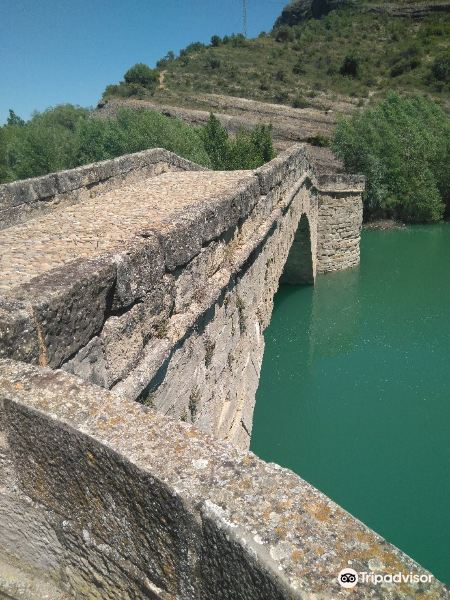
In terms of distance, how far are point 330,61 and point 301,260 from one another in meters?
31.9

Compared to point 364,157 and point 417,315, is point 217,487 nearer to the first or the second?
point 417,315

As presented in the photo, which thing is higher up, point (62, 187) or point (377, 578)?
point (62, 187)

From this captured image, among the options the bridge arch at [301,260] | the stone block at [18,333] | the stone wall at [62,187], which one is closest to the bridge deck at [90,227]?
the stone block at [18,333]

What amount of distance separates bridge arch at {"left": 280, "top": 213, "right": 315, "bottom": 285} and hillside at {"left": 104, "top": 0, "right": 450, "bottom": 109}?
64.1ft

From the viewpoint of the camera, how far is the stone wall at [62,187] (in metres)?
5.67

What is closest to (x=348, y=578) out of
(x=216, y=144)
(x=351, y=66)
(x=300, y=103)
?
(x=216, y=144)

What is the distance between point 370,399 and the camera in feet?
27.2

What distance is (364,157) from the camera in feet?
65.7

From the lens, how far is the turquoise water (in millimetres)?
6125

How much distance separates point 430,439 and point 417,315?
189 inches

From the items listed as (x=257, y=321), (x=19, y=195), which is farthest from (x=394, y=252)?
(x=19, y=195)

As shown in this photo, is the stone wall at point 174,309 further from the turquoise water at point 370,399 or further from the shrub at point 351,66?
the shrub at point 351,66

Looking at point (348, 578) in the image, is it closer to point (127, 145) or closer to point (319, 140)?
point (127, 145)

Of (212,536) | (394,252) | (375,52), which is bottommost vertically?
(394,252)
